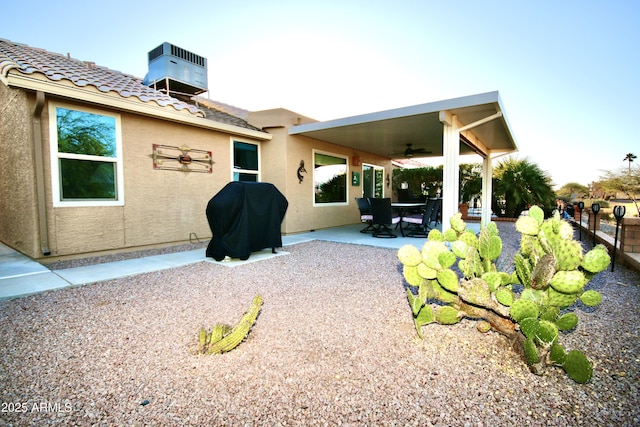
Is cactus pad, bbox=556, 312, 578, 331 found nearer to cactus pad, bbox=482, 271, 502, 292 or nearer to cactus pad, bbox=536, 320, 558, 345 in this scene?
cactus pad, bbox=536, 320, 558, 345

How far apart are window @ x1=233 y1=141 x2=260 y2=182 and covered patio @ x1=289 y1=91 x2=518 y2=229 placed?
1.10m

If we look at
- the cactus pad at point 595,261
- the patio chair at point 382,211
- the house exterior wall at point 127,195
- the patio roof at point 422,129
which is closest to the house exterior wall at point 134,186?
the house exterior wall at point 127,195

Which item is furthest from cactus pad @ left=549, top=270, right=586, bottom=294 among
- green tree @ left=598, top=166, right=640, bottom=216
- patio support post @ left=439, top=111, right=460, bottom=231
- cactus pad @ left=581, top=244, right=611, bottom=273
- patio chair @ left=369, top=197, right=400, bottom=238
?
green tree @ left=598, top=166, right=640, bottom=216

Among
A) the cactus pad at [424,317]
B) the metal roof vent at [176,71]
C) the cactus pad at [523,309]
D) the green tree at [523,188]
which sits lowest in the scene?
the cactus pad at [424,317]

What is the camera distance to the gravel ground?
1.45m

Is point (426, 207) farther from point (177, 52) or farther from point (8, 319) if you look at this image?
point (177, 52)

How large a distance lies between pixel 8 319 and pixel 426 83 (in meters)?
10.7

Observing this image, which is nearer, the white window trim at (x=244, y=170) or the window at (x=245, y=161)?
the white window trim at (x=244, y=170)

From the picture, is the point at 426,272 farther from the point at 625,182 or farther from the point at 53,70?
the point at 625,182

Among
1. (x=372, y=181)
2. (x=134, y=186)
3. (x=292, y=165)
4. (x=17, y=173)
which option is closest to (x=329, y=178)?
(x=292, y=165)

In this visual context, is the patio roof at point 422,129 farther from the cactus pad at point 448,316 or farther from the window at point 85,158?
the cactus pad at point 448,316

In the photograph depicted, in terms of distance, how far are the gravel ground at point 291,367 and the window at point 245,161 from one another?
4.40 meters

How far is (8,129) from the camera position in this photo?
5191 millimetres

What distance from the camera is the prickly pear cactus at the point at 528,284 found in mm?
1662
